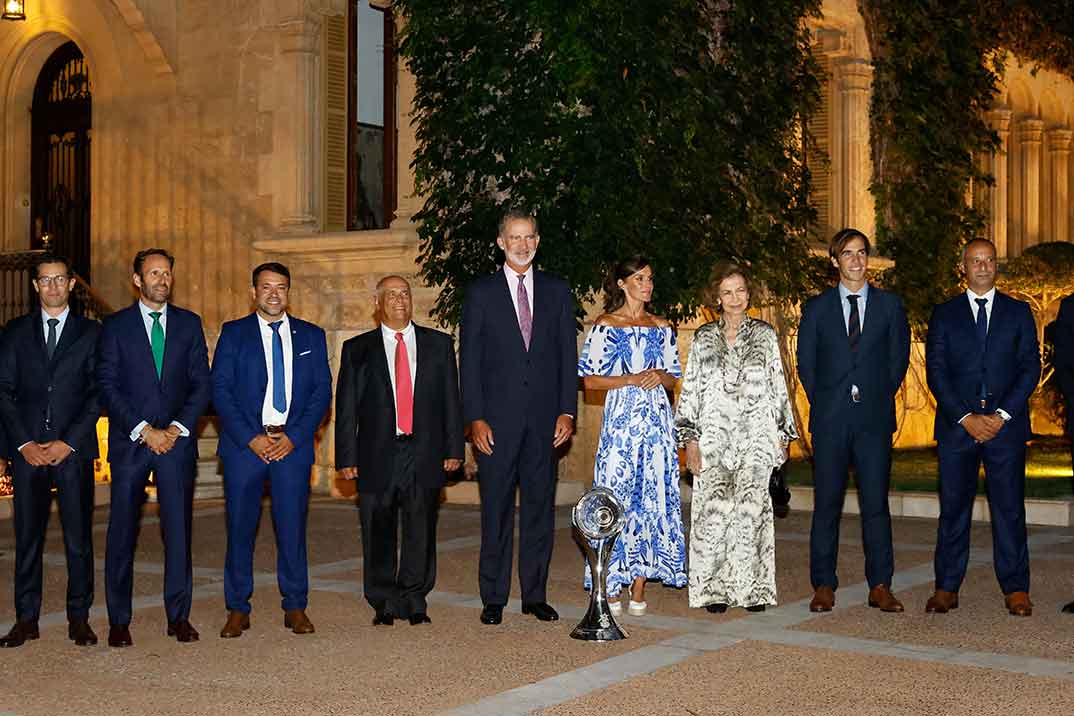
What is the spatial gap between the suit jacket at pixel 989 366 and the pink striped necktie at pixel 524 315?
2.01m

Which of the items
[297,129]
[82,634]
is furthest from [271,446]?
[297,129]

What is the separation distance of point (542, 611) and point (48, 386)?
258cm

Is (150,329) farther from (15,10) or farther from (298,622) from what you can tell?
(15,10)

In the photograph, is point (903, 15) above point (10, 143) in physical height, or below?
above

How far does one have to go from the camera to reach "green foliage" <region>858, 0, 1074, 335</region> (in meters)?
18.3

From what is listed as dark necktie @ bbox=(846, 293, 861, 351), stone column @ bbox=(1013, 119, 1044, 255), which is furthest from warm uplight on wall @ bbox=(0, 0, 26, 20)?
stone column @ bbox=(1013, 119, 1044, 255)

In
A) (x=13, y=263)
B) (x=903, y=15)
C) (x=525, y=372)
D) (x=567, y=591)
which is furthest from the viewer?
(x=903, y=15)

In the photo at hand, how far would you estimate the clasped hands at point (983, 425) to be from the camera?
25.4 feet

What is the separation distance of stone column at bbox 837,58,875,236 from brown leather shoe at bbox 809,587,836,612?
428 inches

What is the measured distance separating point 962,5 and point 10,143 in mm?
11400

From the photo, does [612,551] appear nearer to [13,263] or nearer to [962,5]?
[13,263]

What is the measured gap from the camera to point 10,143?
18.2 m

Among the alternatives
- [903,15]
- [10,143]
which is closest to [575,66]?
[903,15]

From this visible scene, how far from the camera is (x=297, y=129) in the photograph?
16.2m
